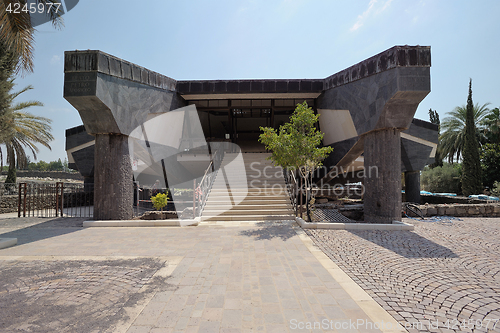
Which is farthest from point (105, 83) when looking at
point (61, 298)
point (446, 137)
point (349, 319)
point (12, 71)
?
point (446, 137)

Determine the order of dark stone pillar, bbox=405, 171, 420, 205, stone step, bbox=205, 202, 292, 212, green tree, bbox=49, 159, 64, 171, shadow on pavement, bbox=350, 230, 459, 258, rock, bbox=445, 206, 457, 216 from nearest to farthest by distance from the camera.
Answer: shadow on pavement, bbox=350, 230, 459, 258
stone step, bbox=205, 202, 292, 212
rock, bbox=445, 206, 457, 216
dark stone pillar, bbox=405, 171, 420, 205
green tree, bbox=49, 159, 64, 171

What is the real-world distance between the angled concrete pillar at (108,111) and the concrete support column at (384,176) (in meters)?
9.32

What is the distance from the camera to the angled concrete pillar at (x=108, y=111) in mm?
7805

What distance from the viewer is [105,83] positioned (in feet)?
26.6

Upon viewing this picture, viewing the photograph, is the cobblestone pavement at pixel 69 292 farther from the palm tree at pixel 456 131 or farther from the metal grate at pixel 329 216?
the palm tree at pixel 456 131

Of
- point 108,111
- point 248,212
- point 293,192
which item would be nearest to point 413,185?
point 293,192

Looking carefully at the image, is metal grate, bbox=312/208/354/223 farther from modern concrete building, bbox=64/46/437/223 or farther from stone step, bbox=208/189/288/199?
stone step, bbox=208/189/288/199

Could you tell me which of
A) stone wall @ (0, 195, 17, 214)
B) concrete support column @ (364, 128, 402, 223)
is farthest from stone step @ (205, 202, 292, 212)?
stone wall @ (0, 195, 17, 214)

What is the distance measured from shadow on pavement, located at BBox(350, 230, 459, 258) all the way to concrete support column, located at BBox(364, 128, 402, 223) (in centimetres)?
147

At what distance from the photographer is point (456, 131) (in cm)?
2586

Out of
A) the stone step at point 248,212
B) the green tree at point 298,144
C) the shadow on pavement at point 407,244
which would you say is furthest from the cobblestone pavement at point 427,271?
the green tree at point 298,144

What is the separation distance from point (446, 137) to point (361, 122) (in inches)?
935

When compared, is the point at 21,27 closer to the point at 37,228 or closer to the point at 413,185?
the point at 37,228

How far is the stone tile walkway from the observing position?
280 centimetres
